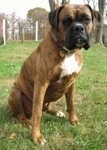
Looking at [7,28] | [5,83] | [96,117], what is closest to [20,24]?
[7,28]

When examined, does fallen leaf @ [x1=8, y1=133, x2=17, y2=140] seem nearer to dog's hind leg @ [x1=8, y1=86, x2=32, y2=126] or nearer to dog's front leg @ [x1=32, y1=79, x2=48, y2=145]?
dog's front leg @ [x1=32, y1=79, x2=48, y2=145]

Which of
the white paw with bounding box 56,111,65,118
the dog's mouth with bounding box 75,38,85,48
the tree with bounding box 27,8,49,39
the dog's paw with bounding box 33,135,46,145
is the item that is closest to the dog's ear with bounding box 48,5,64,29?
the dog's mouth with bounding box 75,38,85,48

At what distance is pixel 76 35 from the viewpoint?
3.82 metres

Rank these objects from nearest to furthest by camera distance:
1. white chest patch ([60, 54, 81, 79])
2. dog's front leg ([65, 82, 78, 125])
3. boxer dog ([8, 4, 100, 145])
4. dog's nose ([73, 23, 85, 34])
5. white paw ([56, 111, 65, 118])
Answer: dog's nose ([73, 23, 85, 34]) → boxer dog ([8, 4, 100, 145]) → white chest patch ([60, 54, 81, 79]) → dog's front leg ([65, 82, 78, 125]) → white paw ([56, 111, 65, 118])

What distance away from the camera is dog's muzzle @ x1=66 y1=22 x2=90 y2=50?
3809 mm

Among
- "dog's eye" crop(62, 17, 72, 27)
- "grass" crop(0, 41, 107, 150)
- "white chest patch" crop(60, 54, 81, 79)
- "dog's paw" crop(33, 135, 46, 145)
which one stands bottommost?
"grass" crop(0, 41, 107, 150)

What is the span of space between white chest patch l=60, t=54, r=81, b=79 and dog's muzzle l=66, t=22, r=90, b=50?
24 cm

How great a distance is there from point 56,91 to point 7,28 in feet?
76.6

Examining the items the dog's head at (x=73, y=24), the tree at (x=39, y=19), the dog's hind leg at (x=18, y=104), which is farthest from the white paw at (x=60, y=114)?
the tree at (x=39, y=19)

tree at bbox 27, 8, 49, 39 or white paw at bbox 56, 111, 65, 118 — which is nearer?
white paw at bbox 56, 111, 65, 118

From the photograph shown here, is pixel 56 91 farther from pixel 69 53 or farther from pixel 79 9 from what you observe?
pixel 79 9

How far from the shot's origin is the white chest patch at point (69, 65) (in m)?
4.08

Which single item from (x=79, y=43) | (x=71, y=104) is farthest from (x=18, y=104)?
(x=79, y=43)

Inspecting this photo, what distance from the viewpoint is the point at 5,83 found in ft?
24.8
